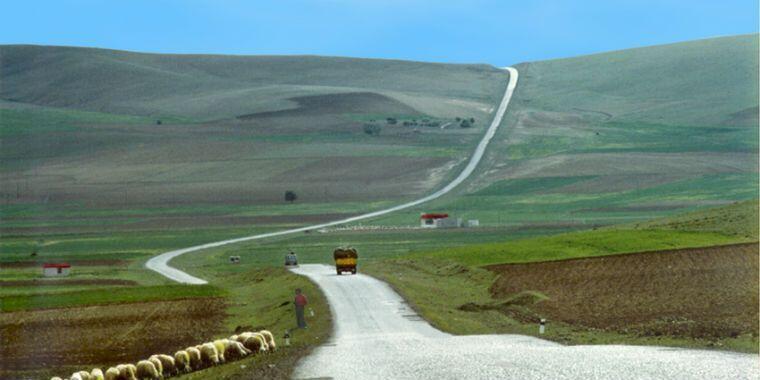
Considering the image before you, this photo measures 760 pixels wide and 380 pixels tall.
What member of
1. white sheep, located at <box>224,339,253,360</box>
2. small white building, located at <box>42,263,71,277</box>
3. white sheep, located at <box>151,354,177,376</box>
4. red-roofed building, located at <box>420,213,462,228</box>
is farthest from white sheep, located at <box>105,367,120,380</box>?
red-roofed building, located at <box>420,213,462,228</box>

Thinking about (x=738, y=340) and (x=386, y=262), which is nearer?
(x=738, y=340)

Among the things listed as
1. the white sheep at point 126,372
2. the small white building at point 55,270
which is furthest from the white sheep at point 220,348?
the small white building at point 55,270

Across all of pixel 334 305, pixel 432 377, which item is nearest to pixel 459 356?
pixel 432 377

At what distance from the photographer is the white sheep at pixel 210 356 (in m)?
50.0

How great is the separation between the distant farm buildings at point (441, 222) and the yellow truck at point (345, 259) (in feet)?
215

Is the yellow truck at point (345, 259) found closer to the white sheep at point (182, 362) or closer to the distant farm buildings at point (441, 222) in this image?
the white sheep at point (182, 362)

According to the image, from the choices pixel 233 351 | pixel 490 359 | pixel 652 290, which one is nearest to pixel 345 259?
pixel 652 290

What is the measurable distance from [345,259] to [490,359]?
5608 centimetres

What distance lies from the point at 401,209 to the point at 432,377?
152 meters

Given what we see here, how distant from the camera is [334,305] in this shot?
70125 millimetres

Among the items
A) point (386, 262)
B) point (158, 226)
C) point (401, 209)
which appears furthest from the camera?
point (401, 209)

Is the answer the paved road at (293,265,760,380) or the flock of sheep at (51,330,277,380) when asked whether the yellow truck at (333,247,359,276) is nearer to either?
the paved road at (293,265,760,380)

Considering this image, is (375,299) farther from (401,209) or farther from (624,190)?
(624,190)

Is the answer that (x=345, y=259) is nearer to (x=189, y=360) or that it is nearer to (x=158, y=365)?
(x=189, y=360)
